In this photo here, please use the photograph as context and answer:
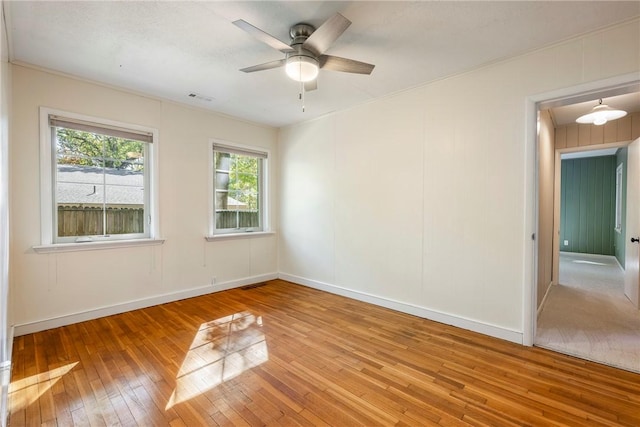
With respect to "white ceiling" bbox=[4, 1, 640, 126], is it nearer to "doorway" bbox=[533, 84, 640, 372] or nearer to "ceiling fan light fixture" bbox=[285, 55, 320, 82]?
"ceiling fan light fixture" bbox=[285, 55, 320, 82]

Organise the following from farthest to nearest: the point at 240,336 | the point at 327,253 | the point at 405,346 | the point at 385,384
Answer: the point at 327,253 < the point at 240,336 < the point at 405,346 < the point at 385,384

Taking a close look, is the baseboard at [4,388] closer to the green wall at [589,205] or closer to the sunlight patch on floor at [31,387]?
the sunlight patch on floor at [31,387]

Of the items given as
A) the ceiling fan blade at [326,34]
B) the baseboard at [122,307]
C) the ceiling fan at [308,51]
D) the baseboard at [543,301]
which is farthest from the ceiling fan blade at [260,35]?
the baseboard at [543,301]

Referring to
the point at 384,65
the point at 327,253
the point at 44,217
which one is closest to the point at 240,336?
the point at 327,253

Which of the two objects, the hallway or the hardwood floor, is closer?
the hardwood floor

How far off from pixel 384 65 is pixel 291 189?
2627 millimetres

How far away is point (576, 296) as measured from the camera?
13.5ft

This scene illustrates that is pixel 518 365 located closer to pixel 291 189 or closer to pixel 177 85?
pixel 291 189

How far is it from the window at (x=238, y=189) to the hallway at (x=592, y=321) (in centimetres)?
414

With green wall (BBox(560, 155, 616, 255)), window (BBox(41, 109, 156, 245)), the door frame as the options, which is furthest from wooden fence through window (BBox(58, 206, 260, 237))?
green wall (BBox(560, 155, 616, 255))

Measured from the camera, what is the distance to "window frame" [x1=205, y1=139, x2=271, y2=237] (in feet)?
14.1

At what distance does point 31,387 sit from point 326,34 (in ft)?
10.6

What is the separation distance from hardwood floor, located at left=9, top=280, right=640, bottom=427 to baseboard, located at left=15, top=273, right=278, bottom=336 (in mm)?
97

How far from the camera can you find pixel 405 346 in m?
2.66
